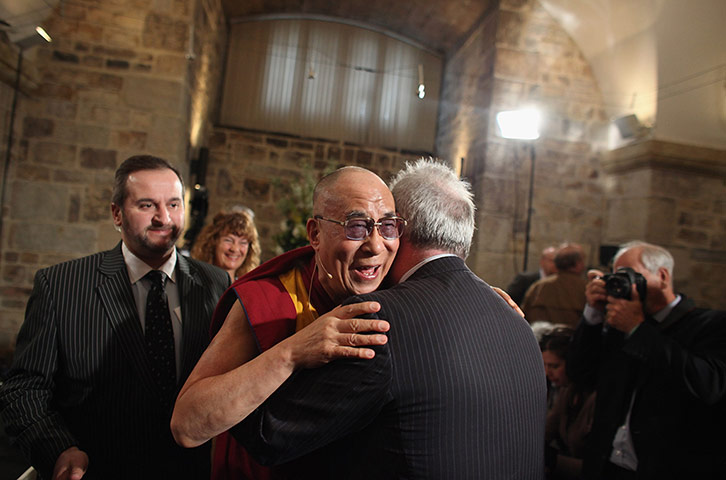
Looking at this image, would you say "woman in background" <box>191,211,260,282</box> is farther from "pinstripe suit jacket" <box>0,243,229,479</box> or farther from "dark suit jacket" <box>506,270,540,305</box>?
"dark suit jacket" <box>506,270,540,305</box>

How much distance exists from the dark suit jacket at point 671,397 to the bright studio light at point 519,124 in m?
3.08

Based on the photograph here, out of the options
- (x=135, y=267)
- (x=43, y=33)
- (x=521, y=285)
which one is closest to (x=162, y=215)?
(x=135, y=267)

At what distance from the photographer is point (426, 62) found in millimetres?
6613

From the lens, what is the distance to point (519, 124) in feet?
16.9

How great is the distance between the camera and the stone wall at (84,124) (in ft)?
13.7

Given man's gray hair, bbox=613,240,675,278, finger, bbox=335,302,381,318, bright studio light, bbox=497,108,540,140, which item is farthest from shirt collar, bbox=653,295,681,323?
bright studio light, bbox=497,108,540,140

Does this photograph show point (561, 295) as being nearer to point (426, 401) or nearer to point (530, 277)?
point (530, 277)

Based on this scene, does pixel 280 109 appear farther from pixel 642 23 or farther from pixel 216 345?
pixel 216 345

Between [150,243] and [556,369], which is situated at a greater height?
[150,243]

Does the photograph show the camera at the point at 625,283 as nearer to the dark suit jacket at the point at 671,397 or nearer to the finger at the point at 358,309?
the dark suit jacket at the point at 671,397

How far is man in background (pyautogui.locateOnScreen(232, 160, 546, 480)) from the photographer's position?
3.22ft

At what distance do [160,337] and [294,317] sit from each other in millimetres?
632

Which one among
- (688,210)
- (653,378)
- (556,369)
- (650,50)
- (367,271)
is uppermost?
(650,50)

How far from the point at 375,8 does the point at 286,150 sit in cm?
221
